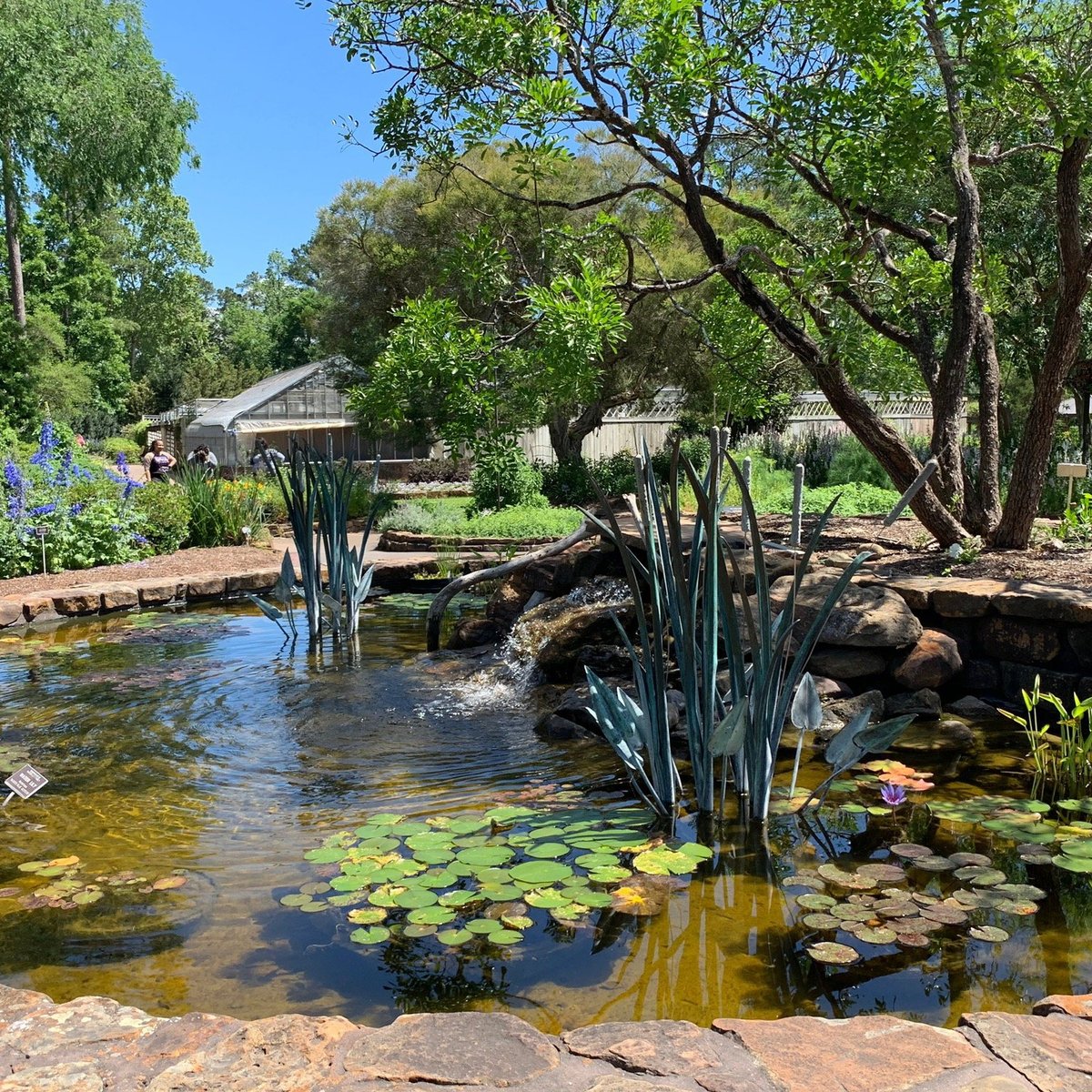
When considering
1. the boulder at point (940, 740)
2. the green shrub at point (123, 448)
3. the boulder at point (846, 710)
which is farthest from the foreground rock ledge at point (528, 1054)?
the green shrub at point (123, 448)

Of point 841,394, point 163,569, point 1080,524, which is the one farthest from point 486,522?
point 1080,524

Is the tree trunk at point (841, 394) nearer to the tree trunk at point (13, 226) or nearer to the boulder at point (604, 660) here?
the boulder at point (604, 660)

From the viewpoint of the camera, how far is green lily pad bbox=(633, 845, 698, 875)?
2.74 m

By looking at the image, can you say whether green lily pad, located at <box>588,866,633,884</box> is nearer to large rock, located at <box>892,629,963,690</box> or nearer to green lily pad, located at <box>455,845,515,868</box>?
green lily pad, located at <box>455,845,515,868</box>

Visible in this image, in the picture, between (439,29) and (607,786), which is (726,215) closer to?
(439,29)

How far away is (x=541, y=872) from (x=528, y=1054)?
104cm

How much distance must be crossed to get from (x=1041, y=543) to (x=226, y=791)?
4.91m

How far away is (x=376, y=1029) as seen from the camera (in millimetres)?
1826

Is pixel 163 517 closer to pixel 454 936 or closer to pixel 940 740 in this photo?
pixel 940 740

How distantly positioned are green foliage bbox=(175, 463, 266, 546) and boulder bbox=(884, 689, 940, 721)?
7959mm

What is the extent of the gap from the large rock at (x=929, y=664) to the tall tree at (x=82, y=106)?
18.3 m

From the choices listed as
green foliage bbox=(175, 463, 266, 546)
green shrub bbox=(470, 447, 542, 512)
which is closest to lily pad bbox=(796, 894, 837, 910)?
green foliage bbox=(175, 463, 266, 546)

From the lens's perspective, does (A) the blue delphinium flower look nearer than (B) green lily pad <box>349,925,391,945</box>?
No

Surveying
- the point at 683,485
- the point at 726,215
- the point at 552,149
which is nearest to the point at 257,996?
the point at 552,149
